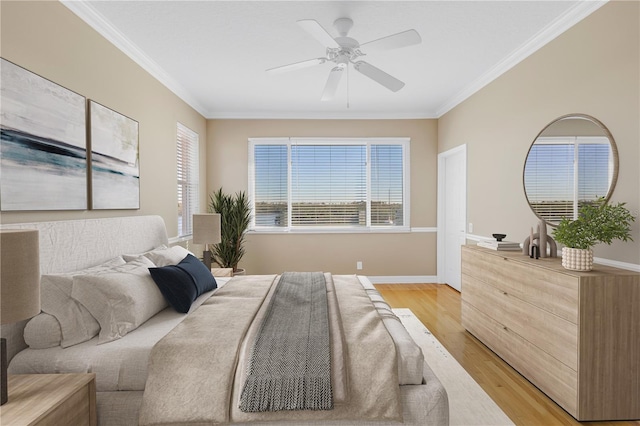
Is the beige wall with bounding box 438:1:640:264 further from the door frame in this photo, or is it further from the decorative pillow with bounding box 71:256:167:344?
the decorative pillow with bounding box 71:256:167:344

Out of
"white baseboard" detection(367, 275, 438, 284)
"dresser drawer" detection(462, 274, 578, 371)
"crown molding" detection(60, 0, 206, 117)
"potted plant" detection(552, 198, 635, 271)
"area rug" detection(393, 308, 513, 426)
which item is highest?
"crown molding" detection(60, 0, 206, 117)

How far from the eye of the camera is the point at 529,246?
112 inches

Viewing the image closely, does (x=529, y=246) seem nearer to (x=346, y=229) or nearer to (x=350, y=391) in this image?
(x=350, y=391)

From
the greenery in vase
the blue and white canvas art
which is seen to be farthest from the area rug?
the blue and white canvas art

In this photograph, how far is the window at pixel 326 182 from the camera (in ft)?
18.0

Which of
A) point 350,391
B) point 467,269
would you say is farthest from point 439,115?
point 350,391

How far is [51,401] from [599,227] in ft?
9.81

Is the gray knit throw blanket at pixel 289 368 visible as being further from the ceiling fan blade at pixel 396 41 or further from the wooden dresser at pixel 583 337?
the ceiling fan blade at pixel 396 41

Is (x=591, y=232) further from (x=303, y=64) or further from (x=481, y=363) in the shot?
(x=303, y=64)

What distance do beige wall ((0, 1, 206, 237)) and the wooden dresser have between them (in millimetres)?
3316

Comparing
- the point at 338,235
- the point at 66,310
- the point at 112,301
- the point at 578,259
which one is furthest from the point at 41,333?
the point at 338,235

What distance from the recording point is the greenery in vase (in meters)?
2.12

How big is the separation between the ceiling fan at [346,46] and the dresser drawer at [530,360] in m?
2.30

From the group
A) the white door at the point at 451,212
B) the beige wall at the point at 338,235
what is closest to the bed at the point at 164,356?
the white door at the point at 451,212
